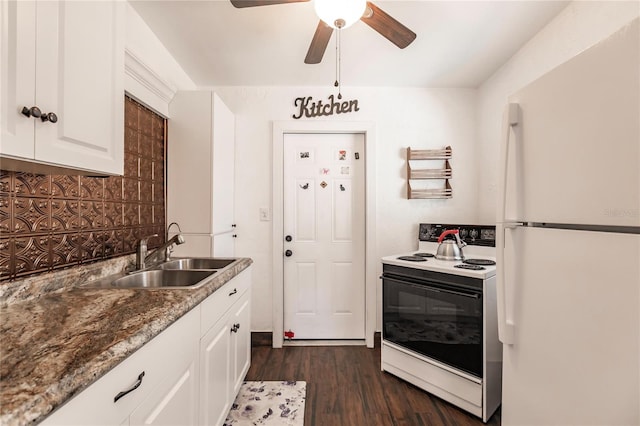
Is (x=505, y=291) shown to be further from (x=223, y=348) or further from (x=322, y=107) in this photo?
(x=322, y=107)

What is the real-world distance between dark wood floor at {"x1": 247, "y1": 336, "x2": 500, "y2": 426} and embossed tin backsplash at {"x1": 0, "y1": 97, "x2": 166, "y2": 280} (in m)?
1.39

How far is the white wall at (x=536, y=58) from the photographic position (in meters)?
1.53

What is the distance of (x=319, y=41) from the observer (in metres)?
1.63

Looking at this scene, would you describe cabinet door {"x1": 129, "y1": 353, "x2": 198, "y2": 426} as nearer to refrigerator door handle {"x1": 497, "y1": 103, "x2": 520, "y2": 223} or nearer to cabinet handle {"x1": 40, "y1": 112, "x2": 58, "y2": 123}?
cabinet handle {"x1": 40, "y1": 112, "x2": 58, "y2": 123}

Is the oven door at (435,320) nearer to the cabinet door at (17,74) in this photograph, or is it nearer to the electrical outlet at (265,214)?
the electrical outlet at (265,214)

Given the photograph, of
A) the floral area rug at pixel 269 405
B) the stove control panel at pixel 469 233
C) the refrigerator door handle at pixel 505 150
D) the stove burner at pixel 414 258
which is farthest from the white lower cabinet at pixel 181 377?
the stove control panel at pixel 469 233

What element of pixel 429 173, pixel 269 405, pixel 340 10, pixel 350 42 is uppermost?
pixel 350 42

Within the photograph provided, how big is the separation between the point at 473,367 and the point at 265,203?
204 centimetres

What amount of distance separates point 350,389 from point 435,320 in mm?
776

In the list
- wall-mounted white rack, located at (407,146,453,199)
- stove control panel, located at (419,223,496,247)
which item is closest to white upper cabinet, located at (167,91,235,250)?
wall-mounted white rack, located at (407,146,453,199)

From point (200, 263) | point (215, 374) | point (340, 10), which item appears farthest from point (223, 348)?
point (340, 10)

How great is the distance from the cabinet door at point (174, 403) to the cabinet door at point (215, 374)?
0.26 ft

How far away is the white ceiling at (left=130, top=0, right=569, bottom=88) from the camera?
174 cm

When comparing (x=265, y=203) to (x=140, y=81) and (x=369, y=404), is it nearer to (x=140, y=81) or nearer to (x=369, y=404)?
(x=140, y=81)
